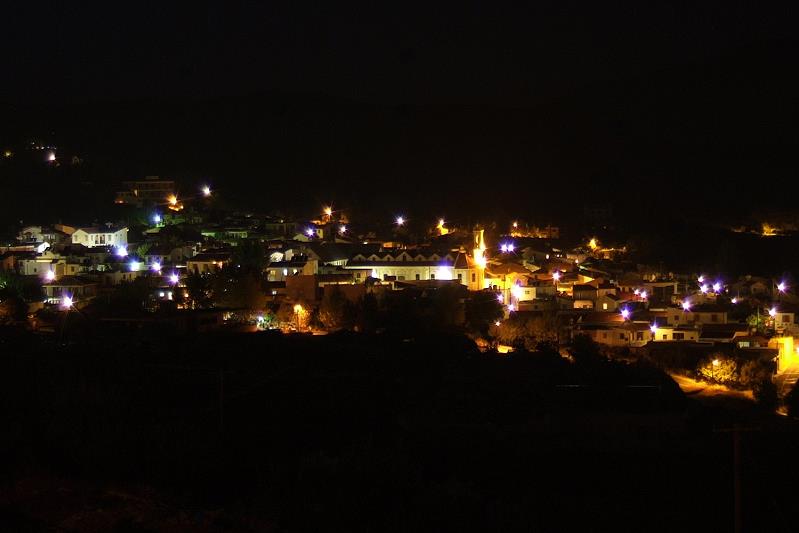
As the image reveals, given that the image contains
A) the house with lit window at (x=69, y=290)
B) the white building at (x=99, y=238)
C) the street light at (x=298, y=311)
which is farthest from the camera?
the white building at (x=99, y=238)

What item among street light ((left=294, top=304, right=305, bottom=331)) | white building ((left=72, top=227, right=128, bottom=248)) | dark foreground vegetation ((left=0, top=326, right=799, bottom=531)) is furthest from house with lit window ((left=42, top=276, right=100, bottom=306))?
dark foreground vegetation ((left=0, top=326, right=799, bottom=531))

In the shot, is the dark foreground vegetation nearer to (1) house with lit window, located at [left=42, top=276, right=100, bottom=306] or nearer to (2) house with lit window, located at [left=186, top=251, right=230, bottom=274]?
(1) house with lit window, located at [left=42, top=276, right=100, bottom=306]

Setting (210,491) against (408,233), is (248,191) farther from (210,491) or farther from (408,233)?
(210,491)

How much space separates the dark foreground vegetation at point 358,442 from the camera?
6133 mm

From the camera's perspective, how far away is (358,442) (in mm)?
8156

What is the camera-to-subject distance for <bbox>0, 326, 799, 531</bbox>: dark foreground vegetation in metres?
6.13

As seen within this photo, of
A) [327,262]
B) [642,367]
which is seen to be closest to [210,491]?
[642,367]

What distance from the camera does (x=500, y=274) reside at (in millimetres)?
23594

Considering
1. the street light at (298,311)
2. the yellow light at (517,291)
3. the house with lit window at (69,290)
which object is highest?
the yellow light at (517,291)

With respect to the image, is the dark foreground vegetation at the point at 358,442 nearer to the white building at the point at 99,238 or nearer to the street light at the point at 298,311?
the street light at the point at 298,311

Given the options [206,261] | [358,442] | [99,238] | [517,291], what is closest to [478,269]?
[517,291]

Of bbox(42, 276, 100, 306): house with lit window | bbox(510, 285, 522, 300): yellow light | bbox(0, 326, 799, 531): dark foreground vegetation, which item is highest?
bbox(510, 285, 522, 300): yellow light

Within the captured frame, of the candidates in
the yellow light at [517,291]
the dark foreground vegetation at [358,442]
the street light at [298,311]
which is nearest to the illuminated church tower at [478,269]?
the yellow light at [517,291]

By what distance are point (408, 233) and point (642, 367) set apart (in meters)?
17.1
